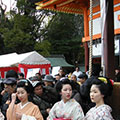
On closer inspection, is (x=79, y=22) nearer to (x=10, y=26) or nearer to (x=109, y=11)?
(x=10, y=26)

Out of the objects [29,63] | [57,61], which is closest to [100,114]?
[29,63]

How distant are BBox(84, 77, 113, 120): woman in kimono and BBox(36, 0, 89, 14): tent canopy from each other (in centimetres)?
741

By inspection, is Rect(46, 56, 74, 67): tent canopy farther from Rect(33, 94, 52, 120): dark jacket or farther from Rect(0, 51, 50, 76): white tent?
Rect(33, 94, 52, 120): dark jacket

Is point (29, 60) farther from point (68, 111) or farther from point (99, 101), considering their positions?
point (99, 101)

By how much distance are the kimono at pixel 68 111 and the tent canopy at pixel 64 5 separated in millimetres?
7426

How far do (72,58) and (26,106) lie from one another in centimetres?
1947

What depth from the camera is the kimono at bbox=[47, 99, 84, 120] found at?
264 cm

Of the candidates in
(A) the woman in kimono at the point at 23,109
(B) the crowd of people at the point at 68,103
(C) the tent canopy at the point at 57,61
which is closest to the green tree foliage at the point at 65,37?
(C) the tent canopy at the point at 57,61

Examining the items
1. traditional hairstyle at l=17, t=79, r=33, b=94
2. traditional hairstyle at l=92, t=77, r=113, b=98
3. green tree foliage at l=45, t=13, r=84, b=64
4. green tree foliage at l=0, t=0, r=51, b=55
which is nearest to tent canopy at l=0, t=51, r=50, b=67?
traditional hairstyle at l=17, t=79, r=33, b=94

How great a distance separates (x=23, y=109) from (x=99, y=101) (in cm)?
106

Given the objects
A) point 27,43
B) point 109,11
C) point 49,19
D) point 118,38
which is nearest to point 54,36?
point 49,19

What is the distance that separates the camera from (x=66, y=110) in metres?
2.69

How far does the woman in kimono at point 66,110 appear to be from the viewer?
2646mm

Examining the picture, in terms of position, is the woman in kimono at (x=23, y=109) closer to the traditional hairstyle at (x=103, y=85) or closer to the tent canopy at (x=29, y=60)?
the traditional hairstyle at (x=103, y=85)
